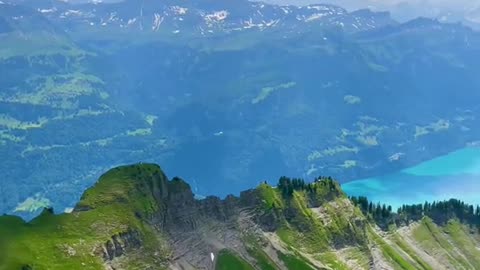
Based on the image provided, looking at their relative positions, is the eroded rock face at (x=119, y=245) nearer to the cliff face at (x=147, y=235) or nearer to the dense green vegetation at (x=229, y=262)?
the cliff face at (x=147, y=235)

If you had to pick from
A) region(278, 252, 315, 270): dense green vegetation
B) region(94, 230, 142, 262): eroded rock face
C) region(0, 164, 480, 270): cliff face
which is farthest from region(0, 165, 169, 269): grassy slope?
region(278, 252, 315, 270): dense green vegetation

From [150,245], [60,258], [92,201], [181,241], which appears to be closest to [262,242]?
[181,241]

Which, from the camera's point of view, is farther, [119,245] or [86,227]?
[119,245]

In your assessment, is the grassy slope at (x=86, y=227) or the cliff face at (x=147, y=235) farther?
the cliff face at (x=147, y=235)

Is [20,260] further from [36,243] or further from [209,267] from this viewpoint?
[209,267]

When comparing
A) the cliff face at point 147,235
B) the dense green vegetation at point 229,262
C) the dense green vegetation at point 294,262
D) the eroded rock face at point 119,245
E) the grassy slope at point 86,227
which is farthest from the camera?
the dense green vegetation at point 294,262

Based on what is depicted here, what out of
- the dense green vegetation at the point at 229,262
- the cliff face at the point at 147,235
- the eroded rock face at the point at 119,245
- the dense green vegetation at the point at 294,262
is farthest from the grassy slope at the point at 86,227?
the dense green vegetation at the point at 294,262

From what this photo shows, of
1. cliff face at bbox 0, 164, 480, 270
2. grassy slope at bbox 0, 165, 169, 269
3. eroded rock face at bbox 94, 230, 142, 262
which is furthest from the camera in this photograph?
eroded rock face at bbox 94, 230, 142, 262

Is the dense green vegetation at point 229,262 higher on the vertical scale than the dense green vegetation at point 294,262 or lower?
lower

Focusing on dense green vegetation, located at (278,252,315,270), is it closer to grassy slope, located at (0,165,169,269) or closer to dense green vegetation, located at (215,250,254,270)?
dense green vegetation, located at (215,250,254,270)

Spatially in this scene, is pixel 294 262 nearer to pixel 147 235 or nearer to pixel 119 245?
pixel 147 235

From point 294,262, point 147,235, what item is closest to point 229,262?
point 294,262
